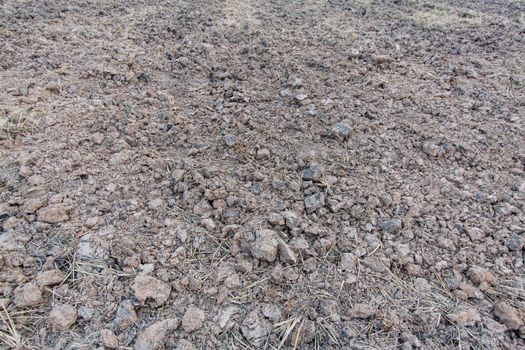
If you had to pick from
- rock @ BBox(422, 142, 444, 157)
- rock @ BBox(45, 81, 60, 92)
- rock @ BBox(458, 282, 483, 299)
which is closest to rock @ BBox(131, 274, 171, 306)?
rock @ BBox(458, 282, 483, 299)

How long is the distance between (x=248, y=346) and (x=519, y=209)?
1465mm

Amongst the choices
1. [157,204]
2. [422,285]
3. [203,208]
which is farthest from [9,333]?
[422,285]

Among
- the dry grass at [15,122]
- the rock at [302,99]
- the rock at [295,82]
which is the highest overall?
the rock at [295,82]

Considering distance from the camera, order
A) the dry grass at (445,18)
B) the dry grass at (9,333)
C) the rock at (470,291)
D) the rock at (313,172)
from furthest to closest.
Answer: the dry grass at (445,18) < the rock at (313,172) < the rock at (470,291) < the dry grass at (9,333)

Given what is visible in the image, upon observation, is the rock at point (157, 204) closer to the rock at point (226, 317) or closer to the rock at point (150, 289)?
the rock at point (150, 289)

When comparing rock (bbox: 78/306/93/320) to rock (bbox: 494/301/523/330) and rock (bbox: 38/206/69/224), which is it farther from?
rock (bbox: 494/301/523/330)

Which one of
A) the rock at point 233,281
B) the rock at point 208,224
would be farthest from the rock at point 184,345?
the rock at point 208,224

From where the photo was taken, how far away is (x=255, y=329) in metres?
1.31

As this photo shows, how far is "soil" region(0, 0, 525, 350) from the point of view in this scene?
4.37ft

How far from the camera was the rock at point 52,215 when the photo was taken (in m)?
1.59

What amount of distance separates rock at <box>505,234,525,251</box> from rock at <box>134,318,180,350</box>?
4.73 feet

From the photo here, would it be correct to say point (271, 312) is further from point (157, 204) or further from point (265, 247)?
point (157, 204)

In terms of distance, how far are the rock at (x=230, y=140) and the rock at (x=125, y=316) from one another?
3.38 ft

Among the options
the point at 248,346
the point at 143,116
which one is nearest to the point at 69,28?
the point at 143,116
